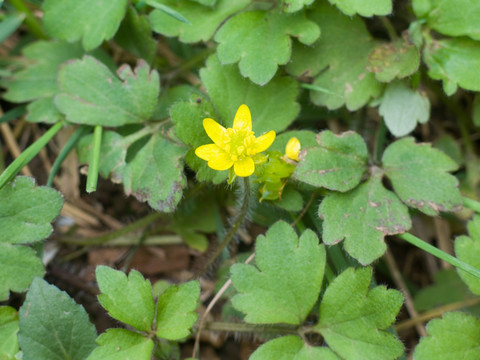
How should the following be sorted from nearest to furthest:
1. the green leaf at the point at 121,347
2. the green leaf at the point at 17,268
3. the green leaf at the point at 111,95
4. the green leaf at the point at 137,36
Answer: the green leaf at the point at 121,347 < the green leaf at the point at 17,268 < the green leaf at the point at 111,95 < the green leaf at the point at 137,36

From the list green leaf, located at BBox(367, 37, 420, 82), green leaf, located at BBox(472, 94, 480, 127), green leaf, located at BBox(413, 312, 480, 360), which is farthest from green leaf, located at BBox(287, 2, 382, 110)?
green leaf, located at BBox(413, 312, 480, 360)

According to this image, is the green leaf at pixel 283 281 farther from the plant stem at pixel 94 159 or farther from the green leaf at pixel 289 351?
the plant stem at pixel 94 159

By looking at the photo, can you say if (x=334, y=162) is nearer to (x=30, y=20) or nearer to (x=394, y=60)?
(x=394, y=60)

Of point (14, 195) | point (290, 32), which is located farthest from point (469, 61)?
point (14, 195)

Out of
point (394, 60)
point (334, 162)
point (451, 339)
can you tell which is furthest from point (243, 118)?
point (451, 339)

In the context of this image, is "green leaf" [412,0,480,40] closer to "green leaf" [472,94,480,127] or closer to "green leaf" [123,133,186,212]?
"green leaf" [472,94,480,127]

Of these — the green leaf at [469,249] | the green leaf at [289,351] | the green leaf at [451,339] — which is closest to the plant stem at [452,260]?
the green leaf at [469,249]
